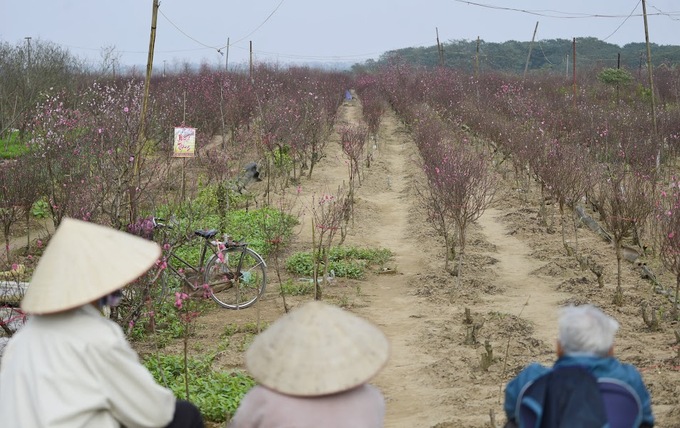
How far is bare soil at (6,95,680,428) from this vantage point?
6.46m

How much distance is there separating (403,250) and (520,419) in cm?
1031

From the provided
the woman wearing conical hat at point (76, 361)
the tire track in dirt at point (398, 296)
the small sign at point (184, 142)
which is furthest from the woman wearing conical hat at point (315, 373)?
the small sign at point (184, 142)

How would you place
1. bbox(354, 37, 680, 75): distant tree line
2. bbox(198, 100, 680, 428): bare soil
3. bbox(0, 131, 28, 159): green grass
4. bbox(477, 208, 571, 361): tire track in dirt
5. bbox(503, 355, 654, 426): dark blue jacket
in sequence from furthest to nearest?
bbox(354, 37, 680, 75): distant tree line, bbox(0, 131, 28, 159): green grass, bbox(477, 208, 571, 361): tire track in dirt, bbox(198, 100, 680, 428): bare soil, bbox(503, 355, 654, 426): dark blue jacket

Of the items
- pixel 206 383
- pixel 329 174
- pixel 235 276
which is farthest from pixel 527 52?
pixel 206 383

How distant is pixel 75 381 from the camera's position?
97.6 inches

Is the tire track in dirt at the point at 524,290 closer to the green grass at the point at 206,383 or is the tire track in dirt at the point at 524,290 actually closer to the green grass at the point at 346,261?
the green grass at the point at 346,261

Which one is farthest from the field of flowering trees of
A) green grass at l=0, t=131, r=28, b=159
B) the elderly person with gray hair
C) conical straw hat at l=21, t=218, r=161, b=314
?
the elderly person with gray hair

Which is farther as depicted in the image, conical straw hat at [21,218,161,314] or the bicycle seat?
the bicycle seat

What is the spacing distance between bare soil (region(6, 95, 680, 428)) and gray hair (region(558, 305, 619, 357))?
2558 mm

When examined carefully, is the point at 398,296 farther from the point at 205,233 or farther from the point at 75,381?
the point at 75,381

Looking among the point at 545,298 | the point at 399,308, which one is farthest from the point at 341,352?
the point at 545,298

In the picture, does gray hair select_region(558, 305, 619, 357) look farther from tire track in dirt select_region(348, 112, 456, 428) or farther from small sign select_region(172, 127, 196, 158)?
small sign select_region(172, 127, 196, 158)

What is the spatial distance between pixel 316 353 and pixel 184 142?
8.67 m

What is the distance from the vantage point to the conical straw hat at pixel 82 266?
8.51ft
